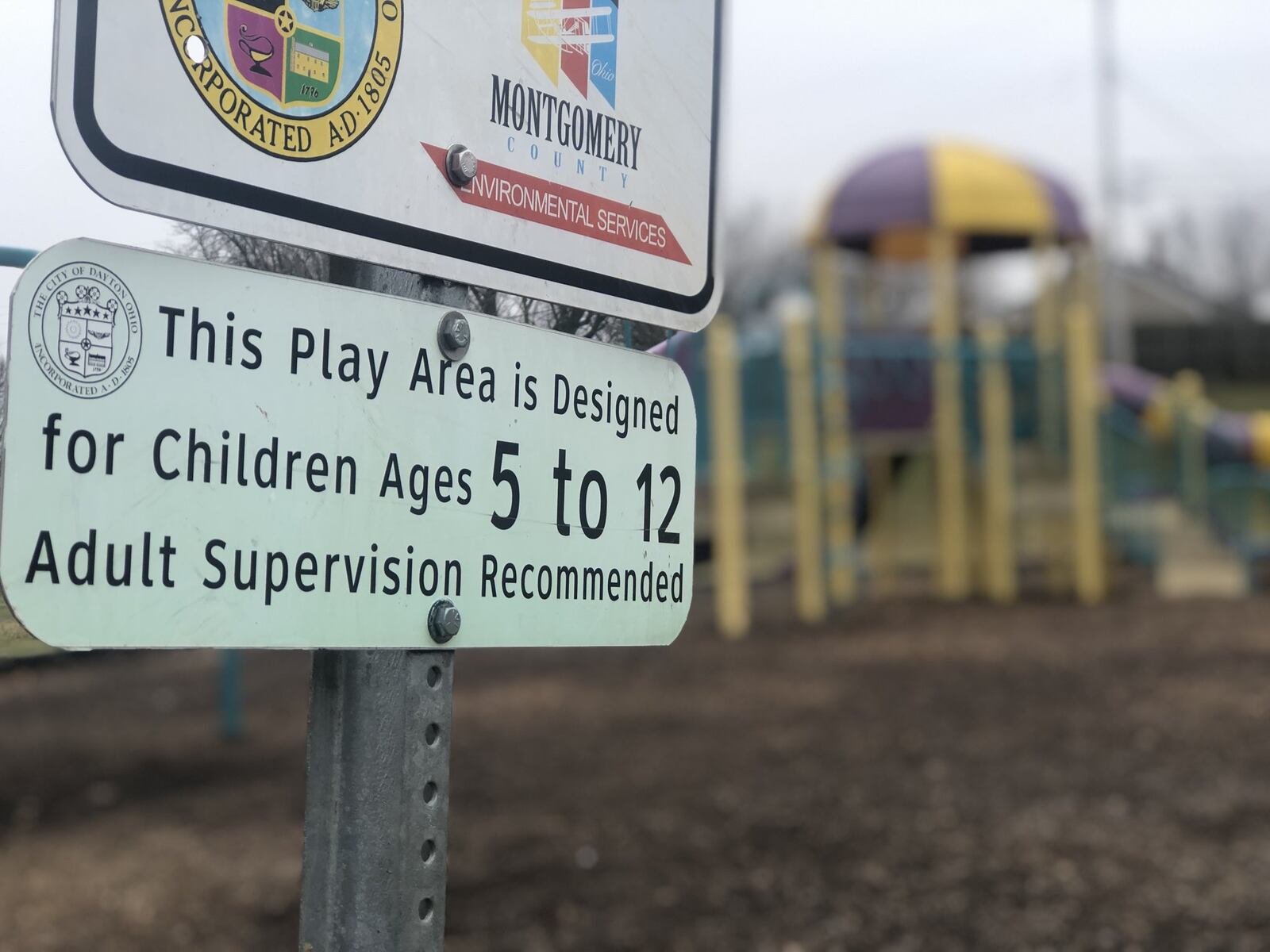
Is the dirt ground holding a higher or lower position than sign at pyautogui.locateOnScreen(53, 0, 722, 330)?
lower

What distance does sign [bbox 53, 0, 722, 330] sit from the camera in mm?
964

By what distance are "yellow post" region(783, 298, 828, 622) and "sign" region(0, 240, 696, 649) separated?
9183 millimetres

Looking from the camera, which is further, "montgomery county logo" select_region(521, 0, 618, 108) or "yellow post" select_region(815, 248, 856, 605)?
"yellow post" select_region(815, 248, 856, 605)

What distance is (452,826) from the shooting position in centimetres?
490

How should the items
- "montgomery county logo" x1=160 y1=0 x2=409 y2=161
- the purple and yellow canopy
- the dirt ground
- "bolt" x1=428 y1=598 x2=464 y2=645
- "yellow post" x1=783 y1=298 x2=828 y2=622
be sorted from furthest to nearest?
the purple and yellow canopy < "yellow post" x1=783 y1=298 x2=828 y2=622 < the dirt ground < "bolt" x1=428 y1=598 x2=464 y2=645 < "montgomery county logo" x1=160 y1=0 x2=409 y2=161

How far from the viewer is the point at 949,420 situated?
445 inches

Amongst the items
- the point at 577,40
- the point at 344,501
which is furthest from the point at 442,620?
the point at 577,40

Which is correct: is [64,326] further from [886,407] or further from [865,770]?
[886,407]

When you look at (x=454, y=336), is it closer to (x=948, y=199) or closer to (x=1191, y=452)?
(x=948, y=199)

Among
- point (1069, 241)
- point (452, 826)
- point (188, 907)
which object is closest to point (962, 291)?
point (1069, 241)

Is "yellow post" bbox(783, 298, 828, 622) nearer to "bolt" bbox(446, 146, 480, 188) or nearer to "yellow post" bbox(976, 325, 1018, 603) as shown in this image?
"yellow post" bbox(976, 325, 1018, 603)

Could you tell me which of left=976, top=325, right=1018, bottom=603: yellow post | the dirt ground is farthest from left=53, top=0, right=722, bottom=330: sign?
left=976, top=325, right=1018, bottom=603: yellow post

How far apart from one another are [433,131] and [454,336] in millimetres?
179

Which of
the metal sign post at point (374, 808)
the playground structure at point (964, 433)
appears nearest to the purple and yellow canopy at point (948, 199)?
the playground structure at point (964, 433)
